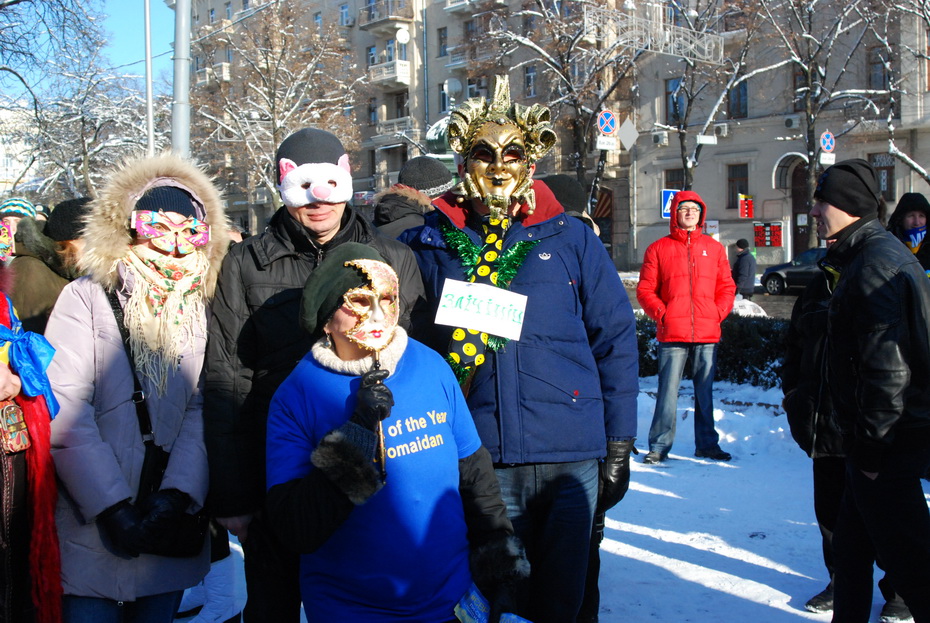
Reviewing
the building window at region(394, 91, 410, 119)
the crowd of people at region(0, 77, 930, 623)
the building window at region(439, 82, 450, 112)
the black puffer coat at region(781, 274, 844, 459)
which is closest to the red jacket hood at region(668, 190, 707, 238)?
the black puffer coat at region(781, 274, 844, 459)

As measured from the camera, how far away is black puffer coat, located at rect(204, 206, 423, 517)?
2803 millimetres

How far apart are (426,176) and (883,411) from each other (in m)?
3.28

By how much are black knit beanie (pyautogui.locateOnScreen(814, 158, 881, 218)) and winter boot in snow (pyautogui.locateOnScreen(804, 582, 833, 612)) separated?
71.8 inches

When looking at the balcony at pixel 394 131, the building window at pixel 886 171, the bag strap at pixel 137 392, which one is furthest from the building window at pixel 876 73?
the bag strap at pixel 137 392

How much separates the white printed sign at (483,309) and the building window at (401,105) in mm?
40899

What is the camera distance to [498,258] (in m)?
3.08

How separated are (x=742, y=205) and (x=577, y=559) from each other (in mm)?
29776

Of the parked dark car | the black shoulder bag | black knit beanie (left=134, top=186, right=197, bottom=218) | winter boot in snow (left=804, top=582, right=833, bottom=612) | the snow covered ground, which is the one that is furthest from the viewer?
the parked dark car

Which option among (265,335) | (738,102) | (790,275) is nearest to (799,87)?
(738,102)

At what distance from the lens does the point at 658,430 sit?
22.2 feet

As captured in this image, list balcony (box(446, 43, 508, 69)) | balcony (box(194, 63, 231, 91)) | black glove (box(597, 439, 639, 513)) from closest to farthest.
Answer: black glove (box(597, 439, 639, 513))
balcony (box(446, 43, 508, 69))
balcony (box(194, 63, 231, 91))

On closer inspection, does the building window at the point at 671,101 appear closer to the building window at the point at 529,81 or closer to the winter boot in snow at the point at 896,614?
the building window at the point at 529,81

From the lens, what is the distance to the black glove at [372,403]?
222cm

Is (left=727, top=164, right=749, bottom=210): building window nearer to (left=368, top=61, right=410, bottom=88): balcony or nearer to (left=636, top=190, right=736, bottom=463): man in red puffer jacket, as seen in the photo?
(left=368, top=61, right=410, bottom=88): balcony
